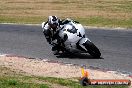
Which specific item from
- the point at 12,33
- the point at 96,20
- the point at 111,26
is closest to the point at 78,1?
the point at 96,20

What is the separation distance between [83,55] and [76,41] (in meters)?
0.81

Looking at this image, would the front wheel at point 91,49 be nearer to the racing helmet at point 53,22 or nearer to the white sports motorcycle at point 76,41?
the white sports motorcycle at point 76,41

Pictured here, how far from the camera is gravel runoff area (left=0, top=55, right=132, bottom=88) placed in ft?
40.9

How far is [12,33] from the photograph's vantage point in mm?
22859

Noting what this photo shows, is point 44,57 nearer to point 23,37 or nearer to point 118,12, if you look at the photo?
point 23,37

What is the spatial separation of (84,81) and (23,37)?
37.1 feet

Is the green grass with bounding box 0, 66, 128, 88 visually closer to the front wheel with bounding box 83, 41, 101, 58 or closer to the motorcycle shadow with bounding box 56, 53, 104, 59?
the front wheel with bounding box 83, 41, 101, 58

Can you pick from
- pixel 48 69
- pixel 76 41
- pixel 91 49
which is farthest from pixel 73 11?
pixel 48 69

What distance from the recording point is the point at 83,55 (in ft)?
53.6

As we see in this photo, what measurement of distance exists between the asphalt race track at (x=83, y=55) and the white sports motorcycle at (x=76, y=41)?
0.25m

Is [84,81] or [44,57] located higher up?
[84,81]

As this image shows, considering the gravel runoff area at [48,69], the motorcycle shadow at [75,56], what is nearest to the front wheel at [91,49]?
the motorcycle shadow at [75,56]

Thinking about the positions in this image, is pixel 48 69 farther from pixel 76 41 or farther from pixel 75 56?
pixel 75 56

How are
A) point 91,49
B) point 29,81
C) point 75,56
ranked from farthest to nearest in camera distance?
1. point 75,56
2. point 91,49
3. point 29,81
